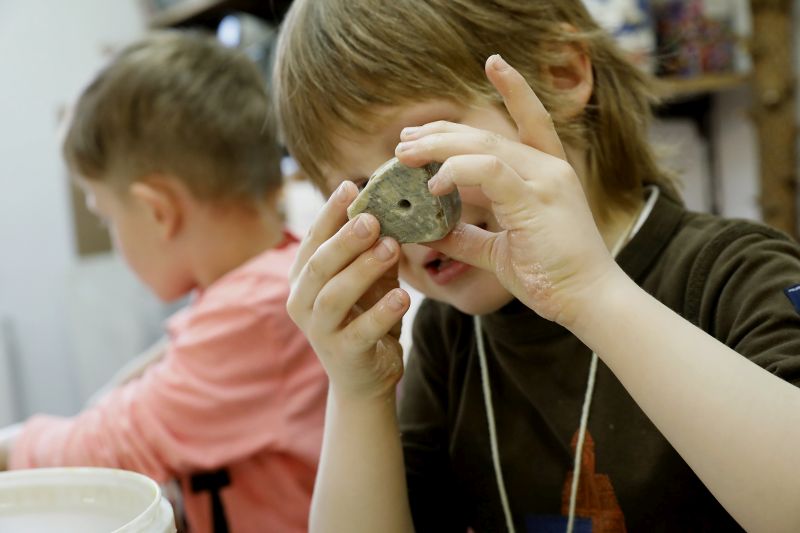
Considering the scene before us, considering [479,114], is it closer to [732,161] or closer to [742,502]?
[742,502]

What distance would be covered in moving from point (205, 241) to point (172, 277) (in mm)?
87

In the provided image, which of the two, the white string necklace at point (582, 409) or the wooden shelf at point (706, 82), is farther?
the wooden shelf at point (706, 82)

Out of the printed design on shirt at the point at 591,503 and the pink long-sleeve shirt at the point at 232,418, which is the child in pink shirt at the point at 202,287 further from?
the printed design on shirt at the point at 591,503

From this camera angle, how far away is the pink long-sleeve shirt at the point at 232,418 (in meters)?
0.91

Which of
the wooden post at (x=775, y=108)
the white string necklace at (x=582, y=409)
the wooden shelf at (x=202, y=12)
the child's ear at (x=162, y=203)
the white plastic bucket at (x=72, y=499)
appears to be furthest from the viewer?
the wooden shelf at (x=202, y=12)

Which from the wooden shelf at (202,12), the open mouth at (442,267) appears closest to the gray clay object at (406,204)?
the open mouth at (442,267)

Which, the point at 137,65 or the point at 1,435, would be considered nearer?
the point at 1,435

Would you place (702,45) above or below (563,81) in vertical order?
below

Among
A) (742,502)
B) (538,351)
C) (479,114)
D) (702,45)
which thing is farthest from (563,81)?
(702,45)

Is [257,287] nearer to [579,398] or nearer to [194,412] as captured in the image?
[194,412]

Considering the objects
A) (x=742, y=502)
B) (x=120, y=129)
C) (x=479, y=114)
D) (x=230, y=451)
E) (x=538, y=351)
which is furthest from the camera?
(x=120, y=129)

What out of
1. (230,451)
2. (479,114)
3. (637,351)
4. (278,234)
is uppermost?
(479,114)

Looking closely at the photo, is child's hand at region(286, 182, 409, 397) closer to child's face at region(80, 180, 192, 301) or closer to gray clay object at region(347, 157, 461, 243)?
gray clay object at region(347, 157, 461, 243)

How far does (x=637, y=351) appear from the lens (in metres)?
0.50
